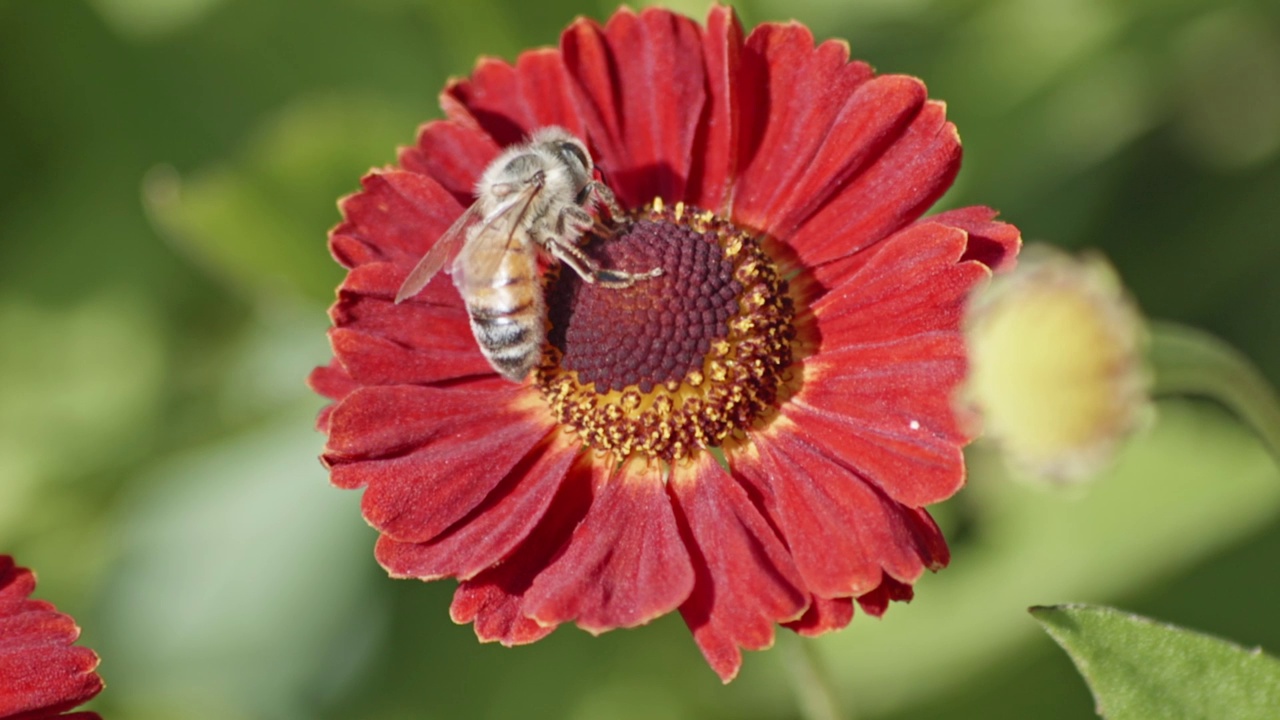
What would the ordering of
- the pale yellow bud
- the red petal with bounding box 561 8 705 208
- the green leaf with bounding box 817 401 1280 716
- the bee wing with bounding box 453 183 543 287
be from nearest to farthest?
the pale yellow bud, the bee wing with bounding box 453 183 543 287, the red petal with bounding box 561 8 705 208, the green leaf with bounding box 817 401 1280 716

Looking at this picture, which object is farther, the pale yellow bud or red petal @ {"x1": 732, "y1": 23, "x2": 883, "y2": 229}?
red petal @ {"x1": 732, "y1": 23, "x2": 883, "y2": 229}

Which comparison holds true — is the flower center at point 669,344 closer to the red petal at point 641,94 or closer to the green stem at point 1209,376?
the red petal at point 641,94

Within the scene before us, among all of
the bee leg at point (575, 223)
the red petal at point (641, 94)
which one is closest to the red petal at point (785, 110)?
the red petal at point (641, 94)

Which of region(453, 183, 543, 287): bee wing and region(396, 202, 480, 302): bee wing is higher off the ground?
region(453, 183, 543, 287): bee wing

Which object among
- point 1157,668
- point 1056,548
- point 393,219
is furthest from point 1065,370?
point 1056,548

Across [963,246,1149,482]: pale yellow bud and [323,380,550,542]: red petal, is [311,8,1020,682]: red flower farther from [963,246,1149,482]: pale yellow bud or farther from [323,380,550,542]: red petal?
[963,246,1149,482]: pale yellow bud

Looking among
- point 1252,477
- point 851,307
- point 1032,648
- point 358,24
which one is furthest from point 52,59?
point 1252,477

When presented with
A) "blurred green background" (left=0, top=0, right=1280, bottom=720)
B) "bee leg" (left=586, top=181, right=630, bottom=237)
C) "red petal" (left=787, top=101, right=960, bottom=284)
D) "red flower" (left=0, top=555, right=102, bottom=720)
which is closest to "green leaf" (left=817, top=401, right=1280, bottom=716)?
"blurred green background" (left=0, top=0, right=1280, bottom=720)
